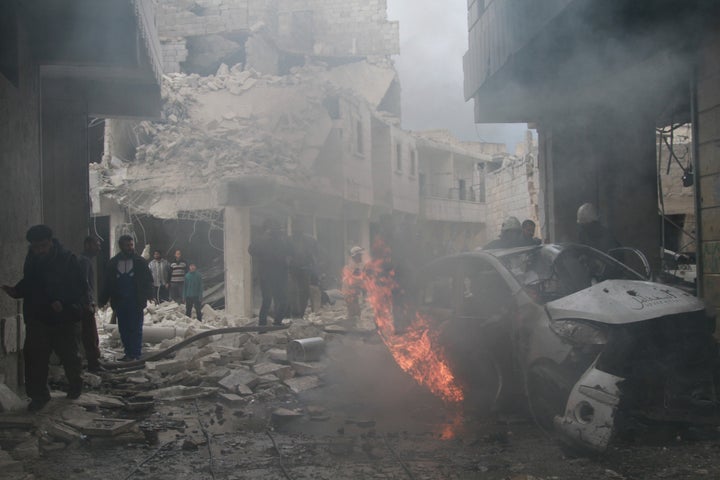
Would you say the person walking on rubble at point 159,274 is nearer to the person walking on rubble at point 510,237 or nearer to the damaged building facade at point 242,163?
the damaged building facade at point 242,163

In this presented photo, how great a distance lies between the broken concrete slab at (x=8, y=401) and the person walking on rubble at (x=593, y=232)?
6.24m

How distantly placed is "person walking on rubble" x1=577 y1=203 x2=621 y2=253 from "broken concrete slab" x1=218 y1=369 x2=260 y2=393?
166 inches

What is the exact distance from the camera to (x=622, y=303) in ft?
16.8

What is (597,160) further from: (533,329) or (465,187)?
(465,187)

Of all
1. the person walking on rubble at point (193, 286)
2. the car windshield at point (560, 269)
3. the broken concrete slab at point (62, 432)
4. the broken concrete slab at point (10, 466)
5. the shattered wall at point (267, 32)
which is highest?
the shattered wall at point (267, 32)

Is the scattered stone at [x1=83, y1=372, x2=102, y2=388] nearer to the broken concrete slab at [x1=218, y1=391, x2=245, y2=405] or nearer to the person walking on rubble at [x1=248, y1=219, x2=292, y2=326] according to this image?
the broken concrete slab at [x1=218, y1=391, x2=245, y2=405]

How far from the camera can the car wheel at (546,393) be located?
508 centimetres

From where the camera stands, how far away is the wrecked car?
476 cm

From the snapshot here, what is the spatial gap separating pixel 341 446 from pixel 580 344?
1.97m

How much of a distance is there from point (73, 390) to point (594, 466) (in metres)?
4.90

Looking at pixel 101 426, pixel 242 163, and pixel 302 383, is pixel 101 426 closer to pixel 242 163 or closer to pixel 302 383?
pixel 302 383

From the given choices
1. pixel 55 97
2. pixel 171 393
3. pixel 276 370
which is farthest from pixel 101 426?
pixel 55 97

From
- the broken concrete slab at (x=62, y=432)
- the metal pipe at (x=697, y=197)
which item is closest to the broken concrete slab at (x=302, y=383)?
the broken concrete slab at (x=62, y=432)

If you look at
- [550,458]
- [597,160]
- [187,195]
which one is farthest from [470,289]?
[187,195]
